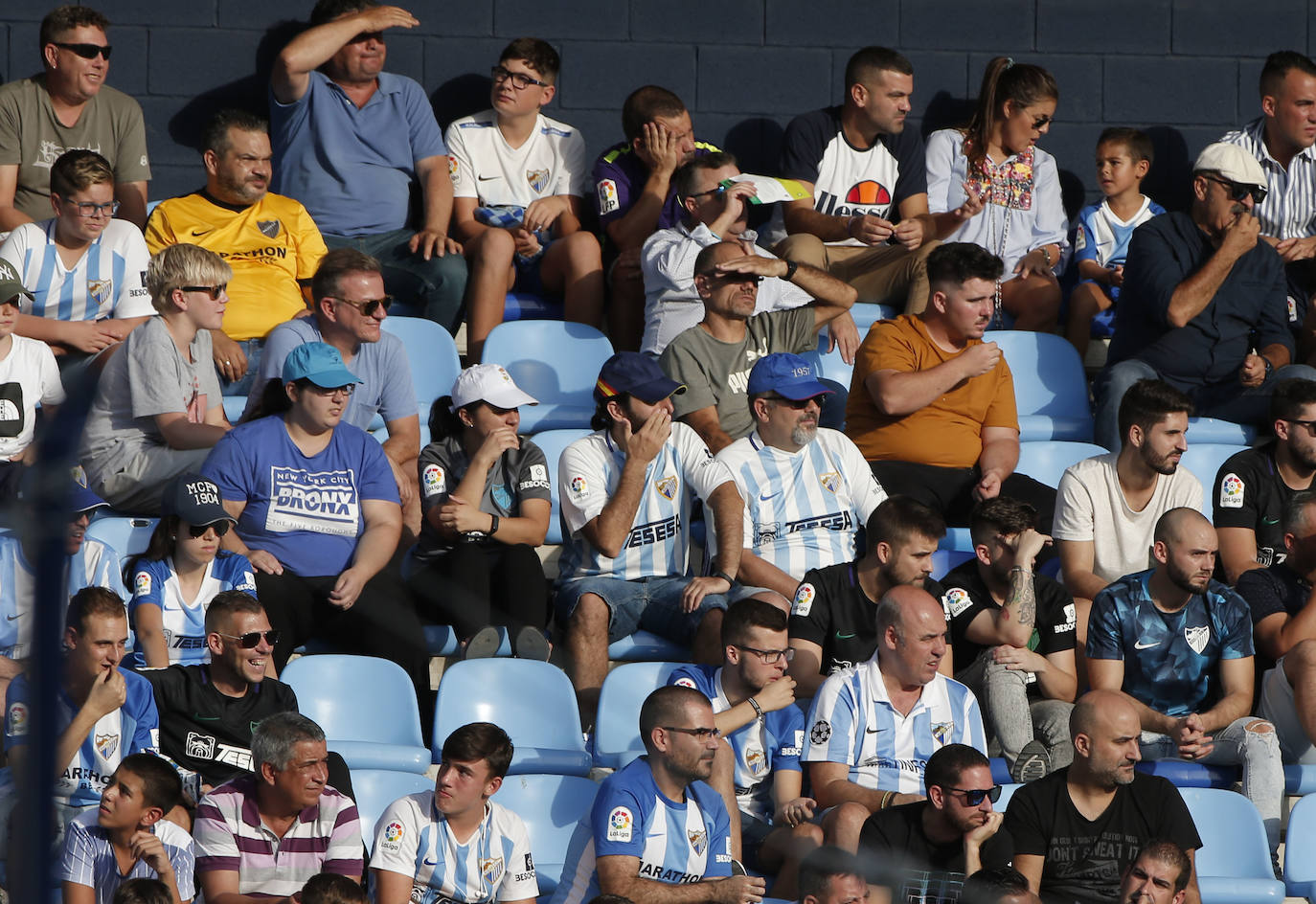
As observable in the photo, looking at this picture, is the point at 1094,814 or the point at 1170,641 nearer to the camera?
the point at 1094,814

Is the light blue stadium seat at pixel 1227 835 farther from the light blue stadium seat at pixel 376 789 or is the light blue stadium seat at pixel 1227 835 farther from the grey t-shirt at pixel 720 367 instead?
the light blue stadium seat at pixel 376 789

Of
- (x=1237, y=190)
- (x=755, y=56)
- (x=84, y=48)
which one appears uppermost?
(x=755, y=56)

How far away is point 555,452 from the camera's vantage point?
19.4 ft

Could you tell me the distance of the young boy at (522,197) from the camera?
6.55 metres

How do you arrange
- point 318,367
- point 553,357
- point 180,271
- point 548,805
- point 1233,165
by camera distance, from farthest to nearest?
point 553,357 → point 1233,165 → point 180,271 → point 318,367 → point 548,805

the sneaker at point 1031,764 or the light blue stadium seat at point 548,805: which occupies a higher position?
the sneaker at point 1031,764

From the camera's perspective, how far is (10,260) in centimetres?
587

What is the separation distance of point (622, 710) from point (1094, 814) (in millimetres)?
1294

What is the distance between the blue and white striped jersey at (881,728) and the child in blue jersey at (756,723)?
0.10 metres

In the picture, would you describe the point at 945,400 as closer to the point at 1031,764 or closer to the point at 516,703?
the point at 1031,764

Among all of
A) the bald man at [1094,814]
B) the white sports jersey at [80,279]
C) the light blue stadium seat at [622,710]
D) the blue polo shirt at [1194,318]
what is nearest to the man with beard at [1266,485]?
the blue polo shirt at [1194,318]

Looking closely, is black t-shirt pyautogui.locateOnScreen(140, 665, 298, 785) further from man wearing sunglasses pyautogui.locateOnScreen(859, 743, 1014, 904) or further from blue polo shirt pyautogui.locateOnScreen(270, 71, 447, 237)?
blue polo shirt pyautogui.locateOnScreen(270, 71, 447, 237)

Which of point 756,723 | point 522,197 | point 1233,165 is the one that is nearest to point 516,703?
point 756,723

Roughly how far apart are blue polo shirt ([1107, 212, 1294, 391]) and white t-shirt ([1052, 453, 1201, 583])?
927 mm
